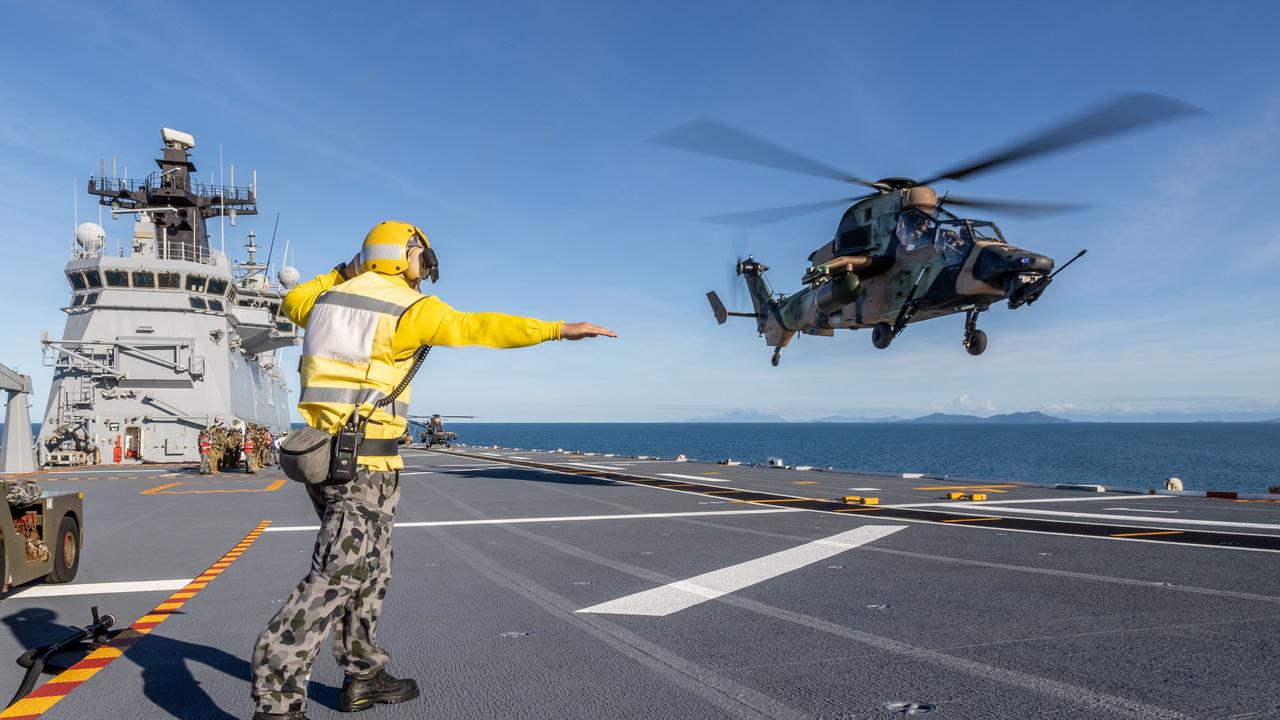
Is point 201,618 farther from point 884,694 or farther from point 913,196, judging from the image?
point 913,196

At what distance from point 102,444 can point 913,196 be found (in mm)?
33848

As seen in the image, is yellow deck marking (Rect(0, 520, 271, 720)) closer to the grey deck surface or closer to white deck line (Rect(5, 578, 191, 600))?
the grey deck surface

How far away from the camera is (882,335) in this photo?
19.3 meters

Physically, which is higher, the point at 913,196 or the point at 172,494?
the point at 913,196

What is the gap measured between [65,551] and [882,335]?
56.9 feet

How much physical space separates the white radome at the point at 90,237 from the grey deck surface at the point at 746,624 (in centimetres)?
3014

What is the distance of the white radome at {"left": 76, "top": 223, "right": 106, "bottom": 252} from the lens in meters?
33.3

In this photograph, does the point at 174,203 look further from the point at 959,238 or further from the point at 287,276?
the point at 959,238

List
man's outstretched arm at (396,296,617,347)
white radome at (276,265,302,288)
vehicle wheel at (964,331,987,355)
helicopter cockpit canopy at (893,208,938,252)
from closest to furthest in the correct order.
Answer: man's outstretched arm at (396,296,617,347)
helicopter cockpit canopy at (893,208,938,252)
vehicle wheel at (964,331,987,355)
white radome at (276,265,302,288)

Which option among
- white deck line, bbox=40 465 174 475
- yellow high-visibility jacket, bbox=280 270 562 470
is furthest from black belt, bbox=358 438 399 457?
→ white deck line, bbox=40 465 174 475

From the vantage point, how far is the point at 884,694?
3420 mm

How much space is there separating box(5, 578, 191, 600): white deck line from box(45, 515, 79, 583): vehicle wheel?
0.11 meters

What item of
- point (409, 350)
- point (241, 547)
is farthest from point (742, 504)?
point (409, 350)

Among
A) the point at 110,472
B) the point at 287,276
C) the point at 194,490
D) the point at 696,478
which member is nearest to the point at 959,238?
the point at 696,478
